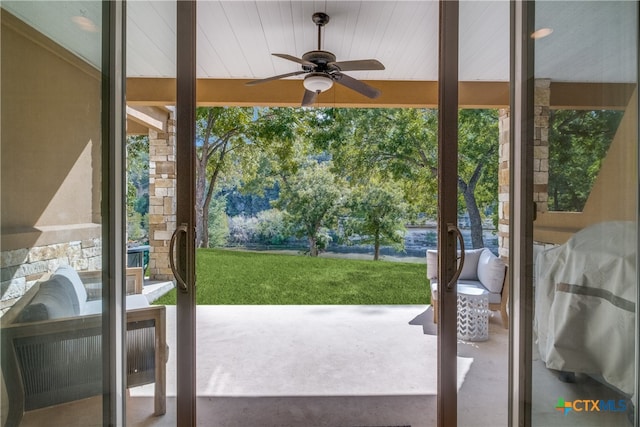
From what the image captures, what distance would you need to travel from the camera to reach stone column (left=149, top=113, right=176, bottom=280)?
1.50 metres

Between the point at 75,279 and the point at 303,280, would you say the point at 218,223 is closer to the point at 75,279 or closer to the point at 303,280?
the point at 303,280

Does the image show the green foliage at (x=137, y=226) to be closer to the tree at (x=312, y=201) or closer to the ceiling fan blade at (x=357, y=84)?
the ceiling fan blade at (x=357, y=84)

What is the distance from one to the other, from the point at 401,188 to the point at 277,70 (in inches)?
139

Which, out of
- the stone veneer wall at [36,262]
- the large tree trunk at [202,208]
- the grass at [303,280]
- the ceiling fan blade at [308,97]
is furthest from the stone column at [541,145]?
the large tree trunk at [202,208]

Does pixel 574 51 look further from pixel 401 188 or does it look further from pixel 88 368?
pixel 401 188

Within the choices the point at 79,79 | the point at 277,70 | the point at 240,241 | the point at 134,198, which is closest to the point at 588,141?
the point at 134,198

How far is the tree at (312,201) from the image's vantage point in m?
6.66

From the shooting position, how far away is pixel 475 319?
1829 millimetres

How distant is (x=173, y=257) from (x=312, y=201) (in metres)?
5.38

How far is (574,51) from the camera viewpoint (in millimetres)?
1352

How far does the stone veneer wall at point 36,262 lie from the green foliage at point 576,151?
69.7 inches

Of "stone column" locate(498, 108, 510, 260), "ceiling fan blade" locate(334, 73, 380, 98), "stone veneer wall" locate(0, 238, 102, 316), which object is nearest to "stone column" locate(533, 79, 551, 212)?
"stone column" locate(498, 108, 510, 260)

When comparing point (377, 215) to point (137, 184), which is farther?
point (377, 215)

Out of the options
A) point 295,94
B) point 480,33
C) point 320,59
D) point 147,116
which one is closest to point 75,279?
point 147,116
